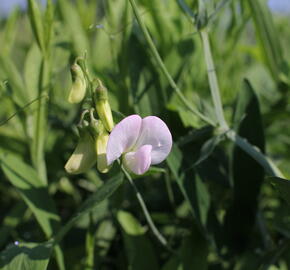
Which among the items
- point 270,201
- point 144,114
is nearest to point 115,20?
point 144,114

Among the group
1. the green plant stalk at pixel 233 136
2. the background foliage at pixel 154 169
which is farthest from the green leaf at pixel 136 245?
the green plant stalk at pixel 233 136

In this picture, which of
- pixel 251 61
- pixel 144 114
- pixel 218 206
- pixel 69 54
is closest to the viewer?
pixel 144 114

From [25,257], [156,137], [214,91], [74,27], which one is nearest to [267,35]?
[214,91]

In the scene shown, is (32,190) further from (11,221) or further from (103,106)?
(103,106)

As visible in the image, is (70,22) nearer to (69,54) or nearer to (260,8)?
(69,54)

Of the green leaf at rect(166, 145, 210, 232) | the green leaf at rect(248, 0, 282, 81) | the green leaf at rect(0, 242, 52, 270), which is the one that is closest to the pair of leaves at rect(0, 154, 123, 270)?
the green leaf at rect(0, 242, 52, 270)

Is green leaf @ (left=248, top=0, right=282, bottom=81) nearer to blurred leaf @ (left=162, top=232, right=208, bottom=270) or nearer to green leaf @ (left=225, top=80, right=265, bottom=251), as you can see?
green leaf @ (left=225, top=80, right=265, bottom=251)

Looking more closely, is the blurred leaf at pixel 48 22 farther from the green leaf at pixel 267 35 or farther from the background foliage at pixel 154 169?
the green leaf at pixel 267 35
